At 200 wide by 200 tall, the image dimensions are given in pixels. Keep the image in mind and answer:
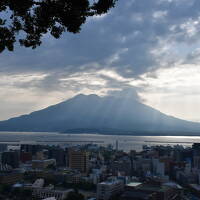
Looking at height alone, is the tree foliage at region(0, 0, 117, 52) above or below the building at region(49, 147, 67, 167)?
above

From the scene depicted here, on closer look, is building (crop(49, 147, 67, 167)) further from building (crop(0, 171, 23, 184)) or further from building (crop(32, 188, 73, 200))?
building (crop(32, 188, 73, 200))

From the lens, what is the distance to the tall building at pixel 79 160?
3280 cm

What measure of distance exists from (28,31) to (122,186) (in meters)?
20.0

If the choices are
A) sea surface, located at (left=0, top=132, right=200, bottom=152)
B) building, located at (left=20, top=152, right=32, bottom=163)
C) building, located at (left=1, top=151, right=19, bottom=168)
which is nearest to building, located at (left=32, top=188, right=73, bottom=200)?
building, located at (left=1, top=151, right=19, bottom=168)

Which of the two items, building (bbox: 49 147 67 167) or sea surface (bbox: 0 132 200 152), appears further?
sea surface (bbox: 0 132 200 152)

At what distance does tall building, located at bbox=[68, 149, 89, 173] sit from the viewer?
108 feet

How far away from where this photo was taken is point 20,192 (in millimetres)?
20578

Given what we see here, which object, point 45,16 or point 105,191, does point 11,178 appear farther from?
point 45,16

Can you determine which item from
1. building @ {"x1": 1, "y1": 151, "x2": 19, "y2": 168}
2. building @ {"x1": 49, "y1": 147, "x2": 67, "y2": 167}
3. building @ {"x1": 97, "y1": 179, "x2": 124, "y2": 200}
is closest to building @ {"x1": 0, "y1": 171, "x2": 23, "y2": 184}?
building @ {"x1": 97, "y1": 179, "x2": 124, "y2": 200}

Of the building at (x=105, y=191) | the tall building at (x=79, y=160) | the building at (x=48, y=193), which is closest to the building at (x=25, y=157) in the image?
the tall building at (x=79, y=160)

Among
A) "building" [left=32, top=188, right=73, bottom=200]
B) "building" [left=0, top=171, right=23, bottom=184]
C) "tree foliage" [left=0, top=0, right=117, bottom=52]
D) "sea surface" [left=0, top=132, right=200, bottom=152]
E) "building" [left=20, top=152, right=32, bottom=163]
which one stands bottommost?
"building" [left=32, top=188, right=73, bottom=200]

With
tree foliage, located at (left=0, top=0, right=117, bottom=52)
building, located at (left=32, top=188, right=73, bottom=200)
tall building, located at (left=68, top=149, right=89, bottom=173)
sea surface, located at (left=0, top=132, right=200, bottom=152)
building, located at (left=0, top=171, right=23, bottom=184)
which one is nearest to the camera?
tree foliage, located at (left=0, top=0, right=117, bottom=52)

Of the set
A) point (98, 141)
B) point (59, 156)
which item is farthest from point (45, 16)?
point (98, 141)

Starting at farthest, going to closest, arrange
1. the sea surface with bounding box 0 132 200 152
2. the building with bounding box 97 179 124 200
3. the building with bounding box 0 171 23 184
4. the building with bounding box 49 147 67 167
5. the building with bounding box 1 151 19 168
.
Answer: the sea surface with bounding box 0 132 200 152
the building with bounding box 49 147 67 167
the building with bounding box 1 151 19 168
the building with bounding box 0 171 23 184
the building with bounding box 97 179 124 200
